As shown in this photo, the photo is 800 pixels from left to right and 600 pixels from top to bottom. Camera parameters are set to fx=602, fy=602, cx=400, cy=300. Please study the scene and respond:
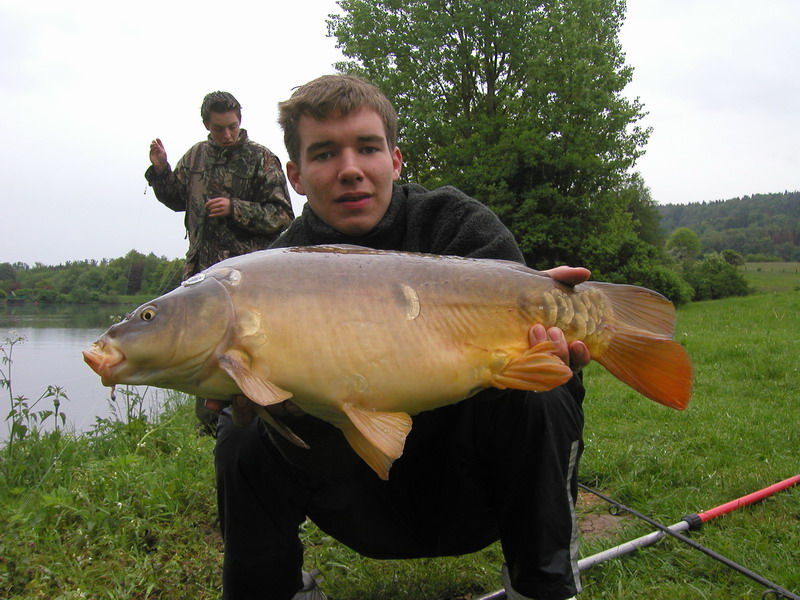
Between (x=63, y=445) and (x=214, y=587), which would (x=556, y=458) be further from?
(x=63, y=445)

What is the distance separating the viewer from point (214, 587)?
1620 millimetres

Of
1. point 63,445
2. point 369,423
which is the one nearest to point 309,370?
point 369,423

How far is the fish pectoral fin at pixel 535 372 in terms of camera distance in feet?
3.78

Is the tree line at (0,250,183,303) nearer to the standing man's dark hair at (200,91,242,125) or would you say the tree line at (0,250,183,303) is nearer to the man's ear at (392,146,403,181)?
the standing man's dark hair at (200,91,242,125)

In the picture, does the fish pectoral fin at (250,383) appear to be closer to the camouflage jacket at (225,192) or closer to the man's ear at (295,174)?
the man's ear at (295,174)

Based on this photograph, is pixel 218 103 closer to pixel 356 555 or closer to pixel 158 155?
pixel 158 155

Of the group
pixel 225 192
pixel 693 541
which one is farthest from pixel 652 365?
pixel 225 192

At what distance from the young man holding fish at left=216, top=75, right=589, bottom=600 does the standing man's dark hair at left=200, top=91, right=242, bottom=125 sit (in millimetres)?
1773

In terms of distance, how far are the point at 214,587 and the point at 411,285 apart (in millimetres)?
1050

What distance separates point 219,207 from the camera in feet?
10.5

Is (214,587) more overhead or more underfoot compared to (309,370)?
more underfoot

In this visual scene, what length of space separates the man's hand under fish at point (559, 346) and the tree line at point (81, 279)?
6921 mm

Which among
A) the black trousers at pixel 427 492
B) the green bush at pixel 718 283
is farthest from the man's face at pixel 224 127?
the green bush at pixel 718 283

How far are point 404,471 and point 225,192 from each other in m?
2.45
